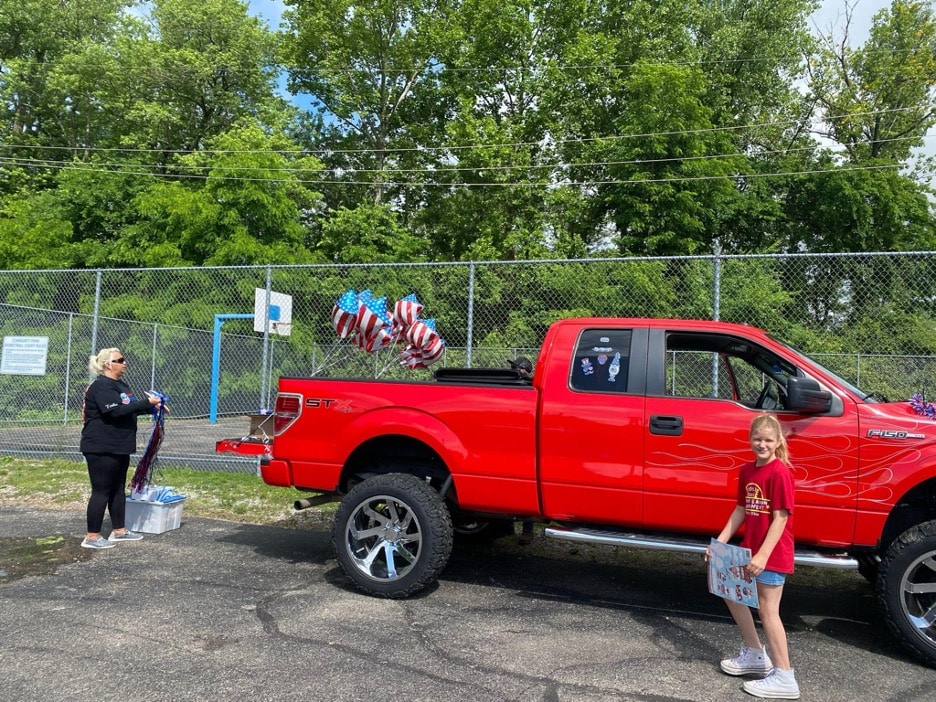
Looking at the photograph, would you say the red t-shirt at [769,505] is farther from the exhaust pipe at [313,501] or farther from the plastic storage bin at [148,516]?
the plastic storage bin at [148,516]

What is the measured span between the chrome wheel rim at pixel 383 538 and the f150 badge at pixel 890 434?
116 inches

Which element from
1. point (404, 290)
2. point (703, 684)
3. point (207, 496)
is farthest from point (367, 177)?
point (703, 684)

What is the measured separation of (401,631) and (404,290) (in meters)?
9.19

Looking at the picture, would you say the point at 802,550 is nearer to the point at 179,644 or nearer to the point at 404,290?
the point at 179,644

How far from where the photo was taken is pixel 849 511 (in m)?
4.24

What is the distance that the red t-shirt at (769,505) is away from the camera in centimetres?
357

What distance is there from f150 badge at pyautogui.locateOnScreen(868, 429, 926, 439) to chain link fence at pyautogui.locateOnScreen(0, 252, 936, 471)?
9.53 feet

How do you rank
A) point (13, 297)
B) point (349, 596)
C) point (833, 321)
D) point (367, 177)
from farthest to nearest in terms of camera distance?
point (367, 177) → point (13, 297) → point (833, 321) → point (349, 596)

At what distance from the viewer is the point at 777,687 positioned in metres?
3.58

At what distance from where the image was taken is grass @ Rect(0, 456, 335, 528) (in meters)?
7.59

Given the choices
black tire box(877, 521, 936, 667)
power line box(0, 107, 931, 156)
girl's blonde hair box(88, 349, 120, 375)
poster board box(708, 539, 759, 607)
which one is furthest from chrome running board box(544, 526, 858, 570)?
power line box(0, 107, 931, 156)

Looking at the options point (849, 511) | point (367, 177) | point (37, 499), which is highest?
point (367, 177)

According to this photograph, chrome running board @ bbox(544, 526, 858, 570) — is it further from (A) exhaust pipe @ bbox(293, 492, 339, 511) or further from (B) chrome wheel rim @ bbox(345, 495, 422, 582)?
(A) exhaust pipe @ bbox(293, 492, 339, 511)

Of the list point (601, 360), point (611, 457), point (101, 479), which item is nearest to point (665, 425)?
point (611, 457)
